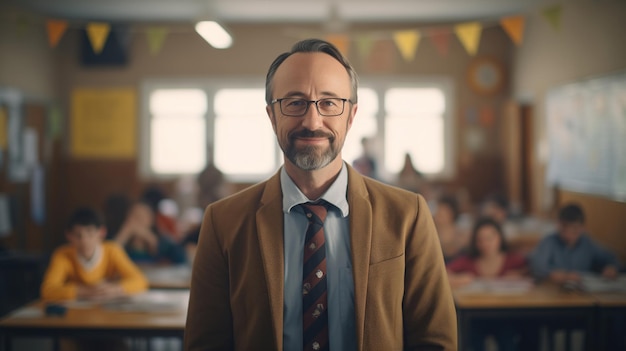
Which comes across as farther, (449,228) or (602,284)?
(449,228)

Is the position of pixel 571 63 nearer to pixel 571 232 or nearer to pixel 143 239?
pixel 571 232

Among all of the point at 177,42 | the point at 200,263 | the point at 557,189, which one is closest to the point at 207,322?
the point at 200,263

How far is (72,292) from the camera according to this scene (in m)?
3.09

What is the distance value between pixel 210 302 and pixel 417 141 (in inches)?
280

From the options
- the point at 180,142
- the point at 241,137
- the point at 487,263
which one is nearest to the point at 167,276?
the point at 487,263

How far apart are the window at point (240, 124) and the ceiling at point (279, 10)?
0.83 m

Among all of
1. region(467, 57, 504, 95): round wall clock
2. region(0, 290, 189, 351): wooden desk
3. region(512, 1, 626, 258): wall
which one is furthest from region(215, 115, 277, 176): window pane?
region(0, 290, 189, 351): wooden desk

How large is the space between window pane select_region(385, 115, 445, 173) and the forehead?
6969 millimetres

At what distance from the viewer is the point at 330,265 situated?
1.24 m

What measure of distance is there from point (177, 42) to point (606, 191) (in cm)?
554

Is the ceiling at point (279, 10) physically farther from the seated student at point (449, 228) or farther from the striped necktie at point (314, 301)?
the striped necktie at point (314, 301)

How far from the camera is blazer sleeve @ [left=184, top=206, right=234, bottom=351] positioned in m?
1.24

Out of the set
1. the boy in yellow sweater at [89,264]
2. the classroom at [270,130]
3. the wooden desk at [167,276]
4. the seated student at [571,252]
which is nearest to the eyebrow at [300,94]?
the boy in yellow sweater at [89,264]

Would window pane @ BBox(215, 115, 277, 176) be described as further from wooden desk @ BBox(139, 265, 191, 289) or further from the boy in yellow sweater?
the boy in yellow sweater
